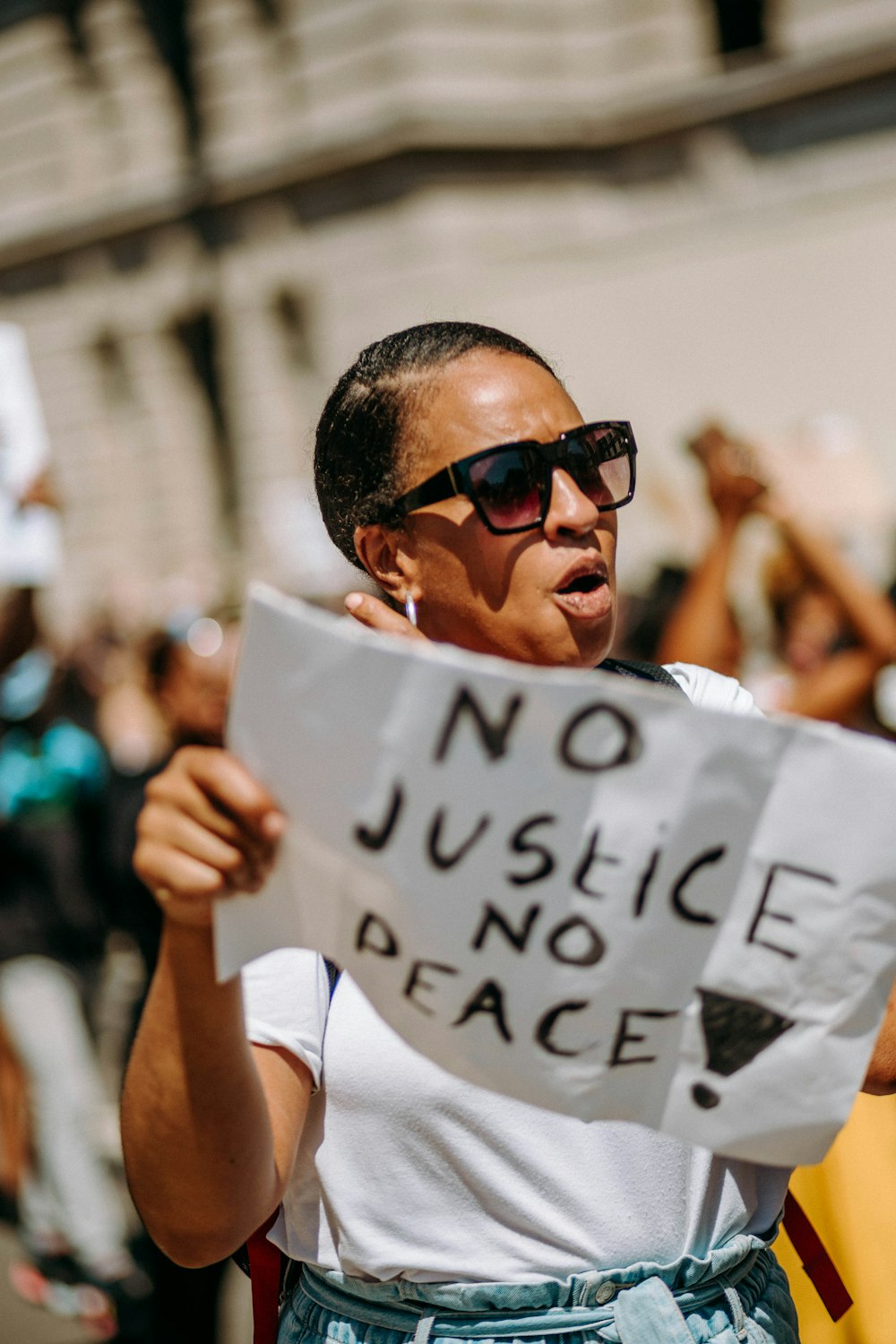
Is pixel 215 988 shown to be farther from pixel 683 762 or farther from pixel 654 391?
pixel 654 391

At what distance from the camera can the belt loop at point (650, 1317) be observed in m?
1.39

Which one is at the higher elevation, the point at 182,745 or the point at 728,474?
the point at 728,474

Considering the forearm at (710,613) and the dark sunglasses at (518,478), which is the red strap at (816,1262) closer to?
the dark sunglasses at (518,478)

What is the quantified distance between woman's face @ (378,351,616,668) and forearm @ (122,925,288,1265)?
1.59 feet

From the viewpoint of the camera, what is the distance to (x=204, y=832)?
118 centimetres

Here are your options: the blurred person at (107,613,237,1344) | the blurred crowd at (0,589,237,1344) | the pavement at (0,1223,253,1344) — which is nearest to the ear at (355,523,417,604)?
the blurred person at (107,613,237,1344)

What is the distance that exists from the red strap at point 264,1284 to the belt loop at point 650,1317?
1.33 ft

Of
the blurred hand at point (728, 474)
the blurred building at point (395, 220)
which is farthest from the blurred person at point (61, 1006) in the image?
the blurred building at point (395, 220)

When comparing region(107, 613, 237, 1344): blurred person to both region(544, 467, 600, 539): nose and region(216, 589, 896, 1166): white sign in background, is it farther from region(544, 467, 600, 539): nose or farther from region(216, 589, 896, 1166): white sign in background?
region(216, 589, 896, 1166): white sign in background

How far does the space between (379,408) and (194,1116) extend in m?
0.80

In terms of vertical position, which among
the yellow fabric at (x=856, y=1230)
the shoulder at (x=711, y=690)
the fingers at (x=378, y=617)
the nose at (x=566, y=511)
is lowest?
the yellow fabric at (x=856, y=1230)

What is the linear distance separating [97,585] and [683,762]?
64.9 ft

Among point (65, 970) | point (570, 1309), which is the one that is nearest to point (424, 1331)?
point (570, 1309)

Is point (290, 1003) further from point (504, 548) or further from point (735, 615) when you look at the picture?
point (735, 615)
